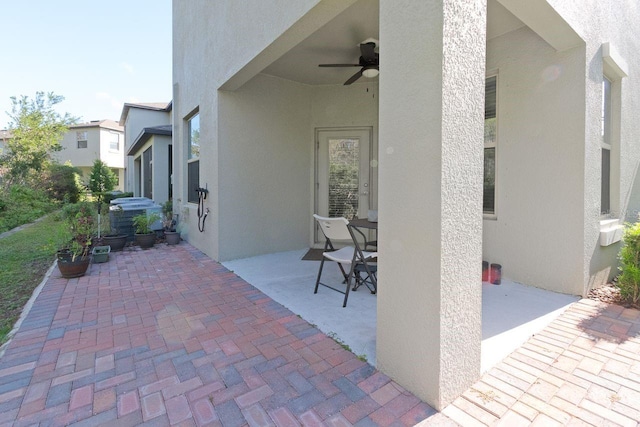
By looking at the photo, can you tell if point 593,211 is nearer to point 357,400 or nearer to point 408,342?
point 408,342

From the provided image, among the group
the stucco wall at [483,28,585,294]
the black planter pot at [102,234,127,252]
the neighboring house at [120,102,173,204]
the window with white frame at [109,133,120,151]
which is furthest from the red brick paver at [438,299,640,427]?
the window with white frame at [109,133,120,151]

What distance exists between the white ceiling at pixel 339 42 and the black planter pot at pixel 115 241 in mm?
4149

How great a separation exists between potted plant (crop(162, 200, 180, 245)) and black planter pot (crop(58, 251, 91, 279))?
240 cm

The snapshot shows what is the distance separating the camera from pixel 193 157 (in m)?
6.72

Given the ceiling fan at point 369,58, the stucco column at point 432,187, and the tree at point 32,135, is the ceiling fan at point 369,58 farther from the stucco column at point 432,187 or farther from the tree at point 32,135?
the tree at point 32,135

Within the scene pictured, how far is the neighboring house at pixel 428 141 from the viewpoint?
1771 mm

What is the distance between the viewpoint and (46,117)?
1709 cm

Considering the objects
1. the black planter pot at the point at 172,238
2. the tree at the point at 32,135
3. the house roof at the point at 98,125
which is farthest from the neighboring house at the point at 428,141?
the house roof at the point at 98,125

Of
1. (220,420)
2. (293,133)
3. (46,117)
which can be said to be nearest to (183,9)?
(293,133)

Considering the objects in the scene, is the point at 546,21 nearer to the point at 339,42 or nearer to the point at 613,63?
the point at 613,63

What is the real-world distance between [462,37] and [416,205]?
0.96 metres

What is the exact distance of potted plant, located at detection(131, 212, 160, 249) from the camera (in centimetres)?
632

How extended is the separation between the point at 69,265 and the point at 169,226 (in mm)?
3012

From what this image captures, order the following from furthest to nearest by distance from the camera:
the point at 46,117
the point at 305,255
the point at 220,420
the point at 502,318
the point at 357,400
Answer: the point at 46,117, the point at 305,255, the point at 502,318, the point at 357,400, the point at 220,420
